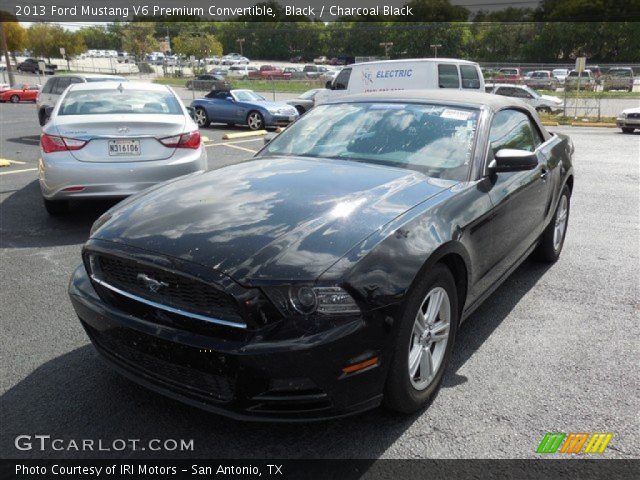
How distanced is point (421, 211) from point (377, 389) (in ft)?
3.03

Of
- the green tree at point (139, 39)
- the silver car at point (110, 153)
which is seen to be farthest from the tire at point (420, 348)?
the green tree at point (139, 39)

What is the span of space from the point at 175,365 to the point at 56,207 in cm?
483

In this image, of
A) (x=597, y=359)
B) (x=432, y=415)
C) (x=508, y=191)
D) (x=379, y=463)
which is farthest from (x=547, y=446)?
(x=508, y=191)

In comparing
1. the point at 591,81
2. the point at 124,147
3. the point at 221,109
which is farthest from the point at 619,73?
the point at 124,147

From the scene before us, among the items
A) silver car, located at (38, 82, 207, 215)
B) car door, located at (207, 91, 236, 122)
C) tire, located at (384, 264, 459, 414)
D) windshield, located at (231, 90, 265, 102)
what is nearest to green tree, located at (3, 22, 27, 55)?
car door, located at (207, 91, 236, 122)

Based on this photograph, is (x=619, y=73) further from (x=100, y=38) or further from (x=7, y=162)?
(x=100, y=38)

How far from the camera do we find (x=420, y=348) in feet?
9.21

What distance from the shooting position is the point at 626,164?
11352mm

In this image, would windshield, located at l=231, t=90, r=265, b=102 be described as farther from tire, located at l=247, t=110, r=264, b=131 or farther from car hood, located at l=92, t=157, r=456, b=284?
car hood, located at l=92, t=157, r=456, b=284

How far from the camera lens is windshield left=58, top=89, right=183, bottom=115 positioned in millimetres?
6614

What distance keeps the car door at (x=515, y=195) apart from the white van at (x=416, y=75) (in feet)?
33.4

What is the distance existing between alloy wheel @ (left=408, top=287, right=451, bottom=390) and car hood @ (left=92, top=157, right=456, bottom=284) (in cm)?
48

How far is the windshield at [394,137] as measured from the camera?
3564 mm

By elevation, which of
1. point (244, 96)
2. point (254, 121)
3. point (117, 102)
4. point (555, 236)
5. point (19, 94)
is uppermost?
point (19, 94)
